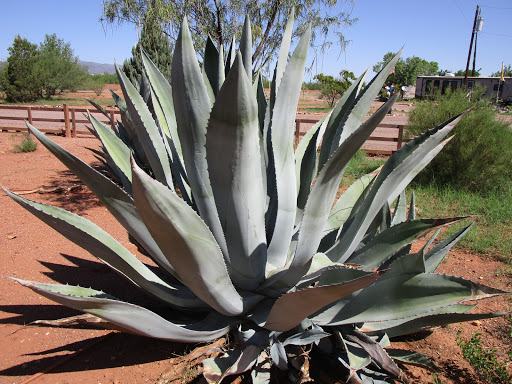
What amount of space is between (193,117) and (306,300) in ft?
2.88

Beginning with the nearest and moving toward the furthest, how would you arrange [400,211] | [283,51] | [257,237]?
1. [257,237]
2. [283,51]
3. [400,211]

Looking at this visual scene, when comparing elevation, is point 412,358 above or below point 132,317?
below

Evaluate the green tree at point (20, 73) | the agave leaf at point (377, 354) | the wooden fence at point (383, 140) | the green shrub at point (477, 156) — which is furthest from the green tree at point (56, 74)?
the agave leaf at point (377, 354)

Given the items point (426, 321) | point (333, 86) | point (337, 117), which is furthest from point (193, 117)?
point (333, 86)

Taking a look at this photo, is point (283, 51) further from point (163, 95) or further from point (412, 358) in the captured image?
point (412, 358)

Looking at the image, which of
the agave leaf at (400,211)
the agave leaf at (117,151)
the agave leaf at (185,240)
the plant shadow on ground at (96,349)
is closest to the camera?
the agave leaf at (185,240)

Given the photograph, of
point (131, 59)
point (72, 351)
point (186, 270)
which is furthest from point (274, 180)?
point (131, 59)

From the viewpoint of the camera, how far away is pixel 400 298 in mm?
1717

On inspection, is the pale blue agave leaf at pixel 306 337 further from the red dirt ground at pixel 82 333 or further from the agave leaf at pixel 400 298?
the red dirt ground at pixel 82 333

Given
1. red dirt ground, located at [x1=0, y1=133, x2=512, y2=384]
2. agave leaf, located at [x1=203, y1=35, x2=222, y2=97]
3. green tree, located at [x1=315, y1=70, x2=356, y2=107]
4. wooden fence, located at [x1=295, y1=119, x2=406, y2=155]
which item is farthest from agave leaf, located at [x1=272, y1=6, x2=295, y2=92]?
green tree, located at [x1=315, y1=70, x2=356, y2=107]

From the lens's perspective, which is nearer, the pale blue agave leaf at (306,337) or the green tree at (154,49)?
the pale blue agave leaf at (306,337)

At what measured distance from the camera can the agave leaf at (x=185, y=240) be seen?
1.28 meters

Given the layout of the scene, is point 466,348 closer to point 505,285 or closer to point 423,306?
point 423,306

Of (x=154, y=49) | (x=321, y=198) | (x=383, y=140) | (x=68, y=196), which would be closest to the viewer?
(x=321, y=198)
